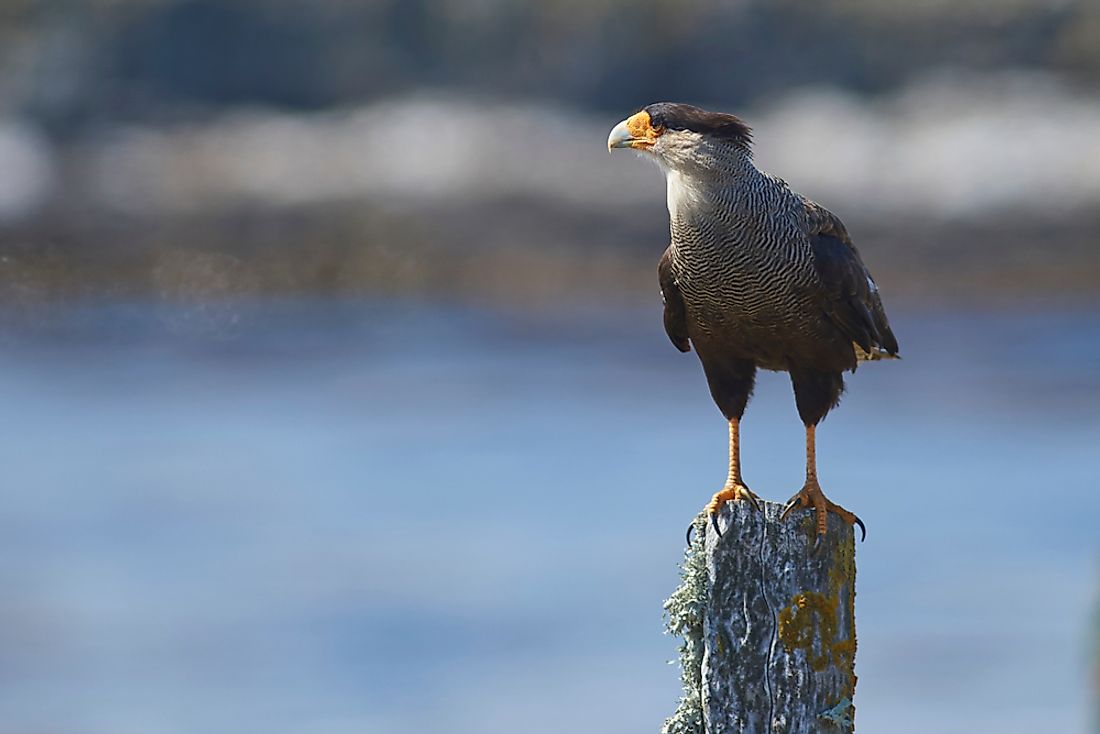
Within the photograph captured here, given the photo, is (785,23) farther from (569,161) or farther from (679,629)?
(679,629)

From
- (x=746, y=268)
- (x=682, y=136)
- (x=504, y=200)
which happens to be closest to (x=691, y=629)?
(x=746, y=268)

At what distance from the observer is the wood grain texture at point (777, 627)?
5.93m

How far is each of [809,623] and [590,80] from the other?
1226 inches

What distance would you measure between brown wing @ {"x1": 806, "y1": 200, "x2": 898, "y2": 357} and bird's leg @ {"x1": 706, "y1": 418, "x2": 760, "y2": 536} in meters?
0.59

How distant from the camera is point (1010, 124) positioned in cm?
3231

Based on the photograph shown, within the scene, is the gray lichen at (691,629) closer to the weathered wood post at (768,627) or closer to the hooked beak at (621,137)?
the weathered wood post at (768,627)

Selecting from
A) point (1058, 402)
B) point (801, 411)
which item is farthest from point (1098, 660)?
point (1058, 402)

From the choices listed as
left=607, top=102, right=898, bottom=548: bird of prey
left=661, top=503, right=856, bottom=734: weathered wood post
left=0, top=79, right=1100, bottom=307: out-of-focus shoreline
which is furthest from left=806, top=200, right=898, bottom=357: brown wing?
left=0, top=79, right=1100, bottom=307: out-of-focus shoreline

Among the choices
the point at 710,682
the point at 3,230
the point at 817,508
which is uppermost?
the point at 3,230

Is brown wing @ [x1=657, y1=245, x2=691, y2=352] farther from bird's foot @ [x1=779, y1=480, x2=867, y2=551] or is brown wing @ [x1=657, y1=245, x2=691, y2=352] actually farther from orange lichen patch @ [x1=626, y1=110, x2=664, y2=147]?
bird's foot @ [x1=779, y1=480, x2=867, y2=551]

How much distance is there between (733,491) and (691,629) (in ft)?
3.69

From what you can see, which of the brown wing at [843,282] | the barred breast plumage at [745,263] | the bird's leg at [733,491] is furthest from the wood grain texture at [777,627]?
the brown wing at [843,282]

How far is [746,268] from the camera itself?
24.4 ft

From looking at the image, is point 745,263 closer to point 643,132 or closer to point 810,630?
point 643,132
